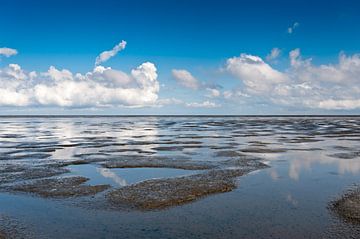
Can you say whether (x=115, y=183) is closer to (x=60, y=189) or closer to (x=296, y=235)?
(x=60, y=189)

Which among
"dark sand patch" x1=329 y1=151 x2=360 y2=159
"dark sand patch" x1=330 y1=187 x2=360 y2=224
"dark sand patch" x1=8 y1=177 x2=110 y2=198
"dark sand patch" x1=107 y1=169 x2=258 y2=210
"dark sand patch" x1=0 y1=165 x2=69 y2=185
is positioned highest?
"dark sand patch" x1=329 y1=151 x2=360 y2=159

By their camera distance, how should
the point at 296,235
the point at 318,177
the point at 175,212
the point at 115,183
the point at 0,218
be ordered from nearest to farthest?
the point at 296,235
the point at 0,218
the point at 175,212
the point at 115,183
the point at 318,177

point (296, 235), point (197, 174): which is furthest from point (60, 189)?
point (296, 235)

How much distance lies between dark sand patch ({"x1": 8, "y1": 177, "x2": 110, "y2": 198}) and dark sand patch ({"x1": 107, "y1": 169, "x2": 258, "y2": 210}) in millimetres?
1143

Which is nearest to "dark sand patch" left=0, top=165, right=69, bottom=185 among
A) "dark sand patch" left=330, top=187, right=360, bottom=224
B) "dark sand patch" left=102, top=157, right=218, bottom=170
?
"dark sand patch" left=102, top=157, right=218, bottom=170

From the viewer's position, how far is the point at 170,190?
13945 millimetres

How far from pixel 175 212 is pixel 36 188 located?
22.1ft

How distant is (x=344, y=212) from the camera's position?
35.7ft

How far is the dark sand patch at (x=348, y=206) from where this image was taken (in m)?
10.4

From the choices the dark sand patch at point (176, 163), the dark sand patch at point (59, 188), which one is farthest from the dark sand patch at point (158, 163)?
the dark sand patch at point (59, 188)

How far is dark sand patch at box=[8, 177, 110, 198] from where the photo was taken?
13570 mm

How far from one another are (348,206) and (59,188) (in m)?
11.2

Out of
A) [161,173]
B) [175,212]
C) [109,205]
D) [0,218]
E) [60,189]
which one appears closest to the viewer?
[0,218]

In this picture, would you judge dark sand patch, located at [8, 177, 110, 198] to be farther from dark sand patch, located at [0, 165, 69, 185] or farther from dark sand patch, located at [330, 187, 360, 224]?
dark sand patch, located at [330, 187, 360, 224]
